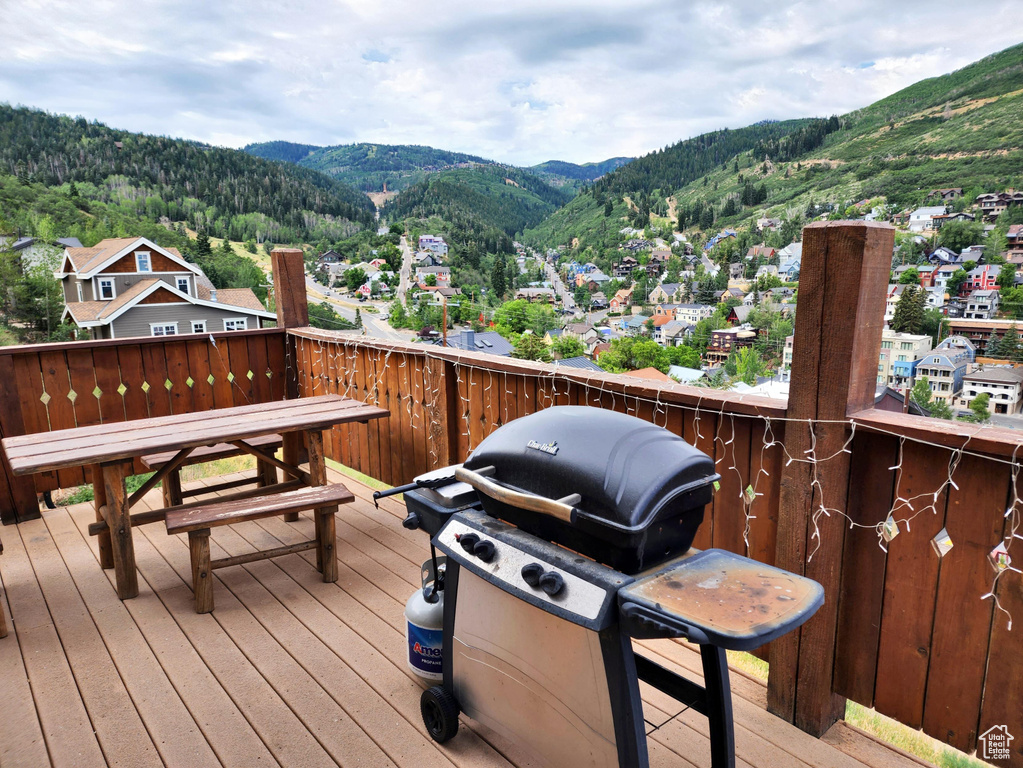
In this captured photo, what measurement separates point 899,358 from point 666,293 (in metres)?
40.1

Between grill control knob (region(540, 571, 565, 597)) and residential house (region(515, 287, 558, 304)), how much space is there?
47356 millimetres

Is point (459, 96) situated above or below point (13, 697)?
above

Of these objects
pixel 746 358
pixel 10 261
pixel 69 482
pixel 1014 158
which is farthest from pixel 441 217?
pixel 69 482

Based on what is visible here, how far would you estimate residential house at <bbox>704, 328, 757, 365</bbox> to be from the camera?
62.5 ft

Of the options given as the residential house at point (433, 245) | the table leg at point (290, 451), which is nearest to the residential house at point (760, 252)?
the table leg at point (290, 451)

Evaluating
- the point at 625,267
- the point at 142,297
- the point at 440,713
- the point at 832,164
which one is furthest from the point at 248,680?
the point at 832,164

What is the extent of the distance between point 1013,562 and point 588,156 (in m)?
199

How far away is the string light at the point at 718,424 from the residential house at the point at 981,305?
34.2 ft

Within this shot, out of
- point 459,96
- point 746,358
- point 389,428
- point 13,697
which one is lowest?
point 746,358

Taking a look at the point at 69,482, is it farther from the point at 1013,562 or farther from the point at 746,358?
the point at 746,358

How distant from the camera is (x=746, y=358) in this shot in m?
16.1

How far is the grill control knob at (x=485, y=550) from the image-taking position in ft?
4.65

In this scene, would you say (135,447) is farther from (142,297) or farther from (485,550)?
(142,297)

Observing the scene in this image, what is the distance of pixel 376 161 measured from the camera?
157 m
